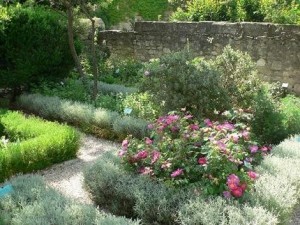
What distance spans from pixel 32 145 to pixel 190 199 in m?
2.56

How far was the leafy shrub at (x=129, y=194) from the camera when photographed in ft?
14.5

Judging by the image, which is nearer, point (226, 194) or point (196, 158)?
point (226, 194)

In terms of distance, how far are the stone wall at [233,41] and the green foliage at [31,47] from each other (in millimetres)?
2743

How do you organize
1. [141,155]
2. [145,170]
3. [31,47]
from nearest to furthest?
[145,170] < [141,155] < [31,47]

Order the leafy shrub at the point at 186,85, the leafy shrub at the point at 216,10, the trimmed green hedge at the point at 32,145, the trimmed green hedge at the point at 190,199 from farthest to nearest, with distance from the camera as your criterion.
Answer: the leafy shrub at the point at 216,10 → the leafy shrub at the point at 186,85 → the trimmed green hedge at the point at 32,145 → the trimmed green hedge at the point at 190,199

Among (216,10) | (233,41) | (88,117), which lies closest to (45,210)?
(88,117)

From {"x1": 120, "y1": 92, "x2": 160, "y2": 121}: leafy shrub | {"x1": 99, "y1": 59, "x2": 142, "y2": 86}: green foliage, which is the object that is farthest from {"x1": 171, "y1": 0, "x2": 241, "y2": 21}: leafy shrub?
{"x1": 120, "y1": 92, "x2": 160, "y2": 121}: leafy shrub

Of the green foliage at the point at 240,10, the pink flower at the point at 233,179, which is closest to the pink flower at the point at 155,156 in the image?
the pink flower at the point at 233,179

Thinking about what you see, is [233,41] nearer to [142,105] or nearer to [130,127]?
[142,105]

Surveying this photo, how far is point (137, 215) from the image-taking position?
468 centimetres

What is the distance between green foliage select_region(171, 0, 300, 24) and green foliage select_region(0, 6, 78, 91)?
3.84 meters

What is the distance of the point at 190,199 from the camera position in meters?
4.34

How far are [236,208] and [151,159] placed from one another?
1141 millimetres

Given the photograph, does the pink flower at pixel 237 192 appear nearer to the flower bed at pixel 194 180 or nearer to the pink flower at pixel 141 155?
the flower bed at pixel 194 180
